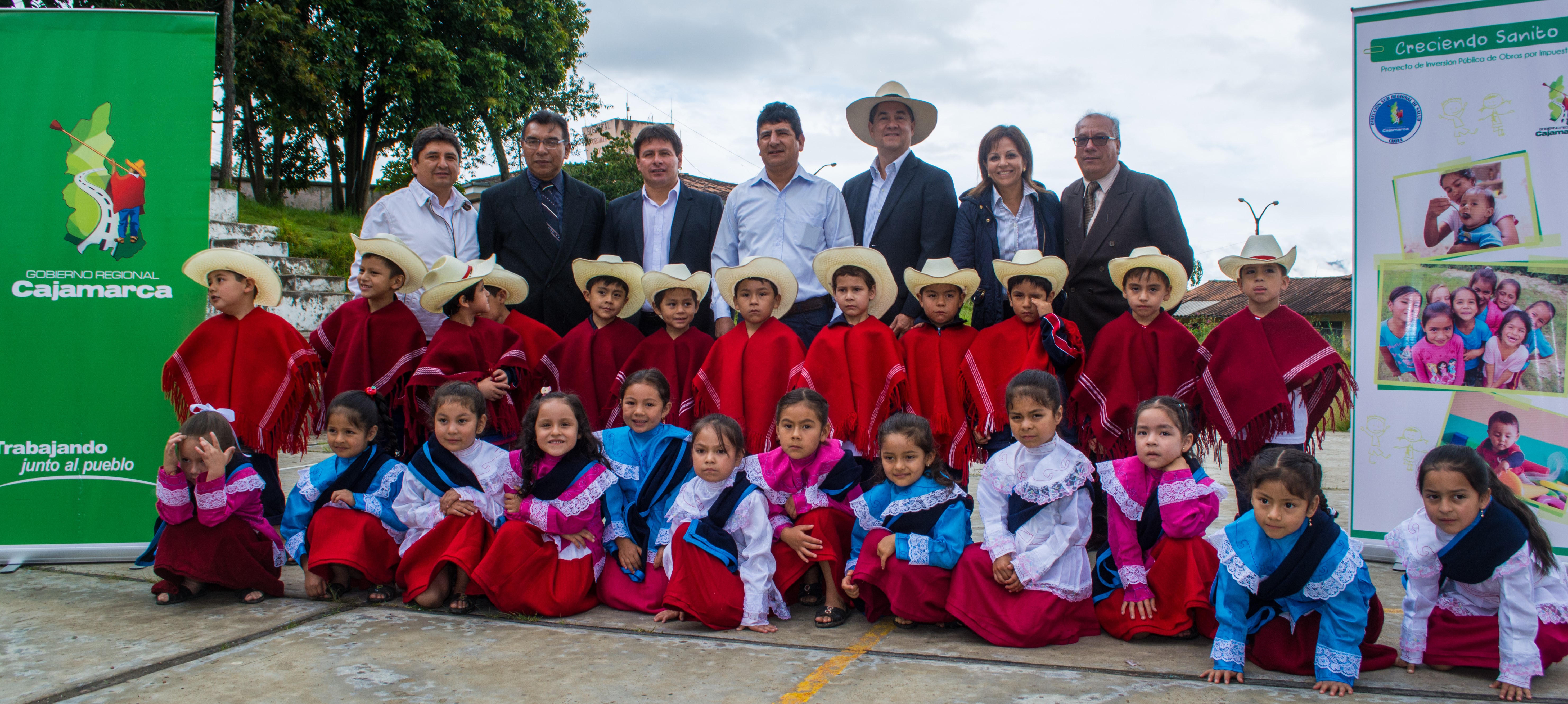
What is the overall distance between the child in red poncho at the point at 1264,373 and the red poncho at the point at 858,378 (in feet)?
4.60

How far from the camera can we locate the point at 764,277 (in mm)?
4711

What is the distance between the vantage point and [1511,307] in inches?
187

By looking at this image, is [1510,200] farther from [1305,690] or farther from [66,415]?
[66,415]

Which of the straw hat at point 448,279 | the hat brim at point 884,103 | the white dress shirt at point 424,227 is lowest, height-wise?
the straw hat at point 448,279

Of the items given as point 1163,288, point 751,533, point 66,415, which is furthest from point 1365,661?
point 66,415

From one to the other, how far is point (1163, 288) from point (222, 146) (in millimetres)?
20101

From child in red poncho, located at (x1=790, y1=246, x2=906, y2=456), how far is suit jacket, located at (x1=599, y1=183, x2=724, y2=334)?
1.07 metres

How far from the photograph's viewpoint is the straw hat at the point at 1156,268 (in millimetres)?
4340

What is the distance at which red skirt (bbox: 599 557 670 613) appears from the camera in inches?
160

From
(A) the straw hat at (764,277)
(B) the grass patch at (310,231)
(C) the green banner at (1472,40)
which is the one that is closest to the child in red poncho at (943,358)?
(A) the straw hat at (764,277)

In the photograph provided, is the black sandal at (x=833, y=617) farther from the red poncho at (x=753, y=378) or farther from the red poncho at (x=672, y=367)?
the red poncho at (x=672, y=367)

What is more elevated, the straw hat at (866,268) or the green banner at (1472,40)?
the green banner at (1472,40)

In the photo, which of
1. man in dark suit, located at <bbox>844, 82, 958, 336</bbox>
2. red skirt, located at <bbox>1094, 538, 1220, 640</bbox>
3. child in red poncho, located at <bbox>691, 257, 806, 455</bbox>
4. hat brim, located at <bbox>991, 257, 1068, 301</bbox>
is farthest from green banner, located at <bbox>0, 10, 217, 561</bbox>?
red skirt, located at <bbox>1094, 538, 1220, 640</bbox>

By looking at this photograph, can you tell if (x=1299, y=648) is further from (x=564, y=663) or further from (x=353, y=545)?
(x=353, y=545)
